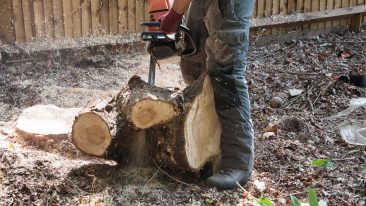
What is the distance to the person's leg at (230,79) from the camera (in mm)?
3268

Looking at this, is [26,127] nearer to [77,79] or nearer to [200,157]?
[200,157]

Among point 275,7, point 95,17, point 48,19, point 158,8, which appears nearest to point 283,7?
point 275,7

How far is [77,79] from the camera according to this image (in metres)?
5.72

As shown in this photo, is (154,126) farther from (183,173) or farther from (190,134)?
A: (183,173)

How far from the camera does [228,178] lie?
332cm

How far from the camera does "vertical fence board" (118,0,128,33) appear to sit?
20.5ft

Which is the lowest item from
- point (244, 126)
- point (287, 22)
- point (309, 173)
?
point (309, 173)

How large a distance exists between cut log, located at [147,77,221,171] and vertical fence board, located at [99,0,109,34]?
3.05 meters

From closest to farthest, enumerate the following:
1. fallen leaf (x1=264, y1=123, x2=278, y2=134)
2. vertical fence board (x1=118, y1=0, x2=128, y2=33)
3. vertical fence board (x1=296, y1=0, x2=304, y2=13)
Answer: fallen leaf (x1=264, y1=123, x2=278, y2=134), vertical fence board (x1=118, y1=0, x2=128, y2=33), vertical fence board (x1=296, y1=0, x2=304, y2=13)

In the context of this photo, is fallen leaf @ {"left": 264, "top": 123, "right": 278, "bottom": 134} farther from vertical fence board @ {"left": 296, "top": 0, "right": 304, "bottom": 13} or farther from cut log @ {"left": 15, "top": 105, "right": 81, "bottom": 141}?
vertical fence board @ {"left": 296, "top": 0, "right": 304, "bottom": 13}

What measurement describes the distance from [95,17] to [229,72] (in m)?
3.19

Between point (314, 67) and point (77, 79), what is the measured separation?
8.26ft

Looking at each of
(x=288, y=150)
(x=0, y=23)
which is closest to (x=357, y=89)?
(x=288, y=150)

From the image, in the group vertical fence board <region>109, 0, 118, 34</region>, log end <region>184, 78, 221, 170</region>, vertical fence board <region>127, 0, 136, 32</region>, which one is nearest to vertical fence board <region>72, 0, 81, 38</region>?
vertical fence board <region>109, 0, 118, 34</region>
